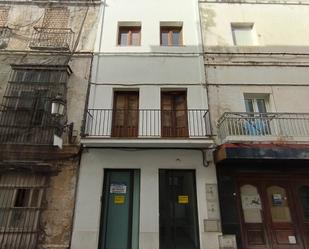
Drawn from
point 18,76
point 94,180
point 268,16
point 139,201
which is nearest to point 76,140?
point 94,180

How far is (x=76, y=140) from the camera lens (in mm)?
7055

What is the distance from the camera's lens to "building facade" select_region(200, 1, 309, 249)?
20.8ft

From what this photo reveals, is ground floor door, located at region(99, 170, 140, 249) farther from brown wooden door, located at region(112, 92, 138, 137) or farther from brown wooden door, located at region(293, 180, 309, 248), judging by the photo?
brown wooden door, located at region(293, 180, 309, 248)

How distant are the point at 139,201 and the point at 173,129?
259cm

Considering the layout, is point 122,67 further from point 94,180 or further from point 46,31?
point 94,180

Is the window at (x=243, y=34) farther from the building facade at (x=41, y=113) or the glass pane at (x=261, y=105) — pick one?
the building facade at (x=41, y=113)

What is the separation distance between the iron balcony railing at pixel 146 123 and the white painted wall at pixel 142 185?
2.09 feet

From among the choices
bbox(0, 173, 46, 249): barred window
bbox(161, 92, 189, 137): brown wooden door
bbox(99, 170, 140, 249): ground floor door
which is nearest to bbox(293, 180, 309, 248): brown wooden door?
bbox(161, 92, 189, 137): brown wooden door

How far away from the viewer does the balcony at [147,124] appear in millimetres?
7219

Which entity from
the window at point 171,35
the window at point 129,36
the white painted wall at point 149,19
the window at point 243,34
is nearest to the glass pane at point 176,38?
the window at point 171,35

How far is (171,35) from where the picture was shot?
9.08 meters

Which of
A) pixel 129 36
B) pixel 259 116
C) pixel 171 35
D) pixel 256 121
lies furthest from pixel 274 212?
pixel 129 36

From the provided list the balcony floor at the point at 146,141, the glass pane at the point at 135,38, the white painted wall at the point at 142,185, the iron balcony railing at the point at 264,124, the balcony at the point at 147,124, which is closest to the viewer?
the white painted wall at the point at 142,185

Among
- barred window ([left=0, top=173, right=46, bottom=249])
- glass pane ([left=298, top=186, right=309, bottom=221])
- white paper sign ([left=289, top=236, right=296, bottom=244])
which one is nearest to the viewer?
barred window ([left=0, top=173, right=46, bottom=249])
